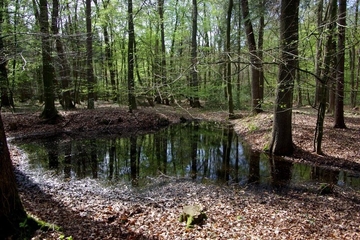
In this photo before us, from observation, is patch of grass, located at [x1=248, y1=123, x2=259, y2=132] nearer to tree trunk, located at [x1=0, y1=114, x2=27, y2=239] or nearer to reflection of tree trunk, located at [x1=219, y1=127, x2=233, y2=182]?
reflection of tree trunk, located at [x1=219, y1=127, x2=233, y2=182]

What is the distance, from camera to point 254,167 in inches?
368

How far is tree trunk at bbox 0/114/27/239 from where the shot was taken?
3961 mm

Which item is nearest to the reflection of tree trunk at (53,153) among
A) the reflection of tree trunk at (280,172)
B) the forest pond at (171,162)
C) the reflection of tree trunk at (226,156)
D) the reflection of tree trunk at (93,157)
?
the forest pond at (171,162)

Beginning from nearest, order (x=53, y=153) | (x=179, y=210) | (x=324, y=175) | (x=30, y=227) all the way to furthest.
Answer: (x=30, y=227)
(x=179, y=210)
(x=324, y=175)
(x=53, y=153)

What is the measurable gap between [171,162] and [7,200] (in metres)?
6.84

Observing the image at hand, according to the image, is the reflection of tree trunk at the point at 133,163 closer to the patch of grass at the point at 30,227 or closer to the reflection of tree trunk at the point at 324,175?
the patch of grass at the point at 30,227

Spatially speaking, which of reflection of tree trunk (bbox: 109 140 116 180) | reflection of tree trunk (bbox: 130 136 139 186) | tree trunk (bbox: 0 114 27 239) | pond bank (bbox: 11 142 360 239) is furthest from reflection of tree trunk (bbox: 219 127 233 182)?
tree trunk (bbox: 0 114 27 239)

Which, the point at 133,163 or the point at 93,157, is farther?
the point at 93,157

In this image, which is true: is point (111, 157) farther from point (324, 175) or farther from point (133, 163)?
point (324, 175)

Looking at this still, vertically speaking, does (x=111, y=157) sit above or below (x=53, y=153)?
below

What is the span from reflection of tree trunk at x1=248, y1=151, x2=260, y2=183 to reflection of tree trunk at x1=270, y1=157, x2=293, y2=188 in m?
0.50

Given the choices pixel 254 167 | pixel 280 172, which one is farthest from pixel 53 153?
pixel 280 172

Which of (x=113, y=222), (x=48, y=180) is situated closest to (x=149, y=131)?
(x=48, y=180)

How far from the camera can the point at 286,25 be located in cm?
895
